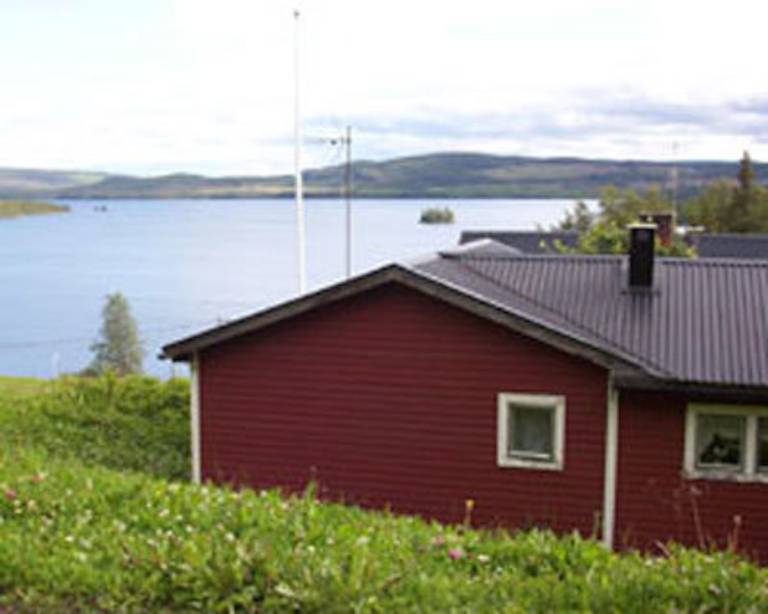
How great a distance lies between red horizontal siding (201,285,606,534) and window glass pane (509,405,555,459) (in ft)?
0.83

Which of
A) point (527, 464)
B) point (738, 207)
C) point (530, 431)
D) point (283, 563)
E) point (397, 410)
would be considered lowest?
point (527, 464)

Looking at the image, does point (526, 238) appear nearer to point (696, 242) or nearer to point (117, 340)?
point (696, 242)

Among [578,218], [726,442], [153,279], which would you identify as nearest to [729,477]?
[726,442]

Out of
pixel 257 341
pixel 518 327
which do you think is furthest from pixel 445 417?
pixel 257 341

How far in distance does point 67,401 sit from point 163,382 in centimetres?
224

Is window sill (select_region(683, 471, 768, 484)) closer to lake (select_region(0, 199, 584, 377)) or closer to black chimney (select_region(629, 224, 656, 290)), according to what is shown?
black chimney (select_region(629, 224, 656, 290))

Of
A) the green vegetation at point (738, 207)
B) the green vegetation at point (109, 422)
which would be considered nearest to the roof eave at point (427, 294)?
the green vegetation at point (109, 422)

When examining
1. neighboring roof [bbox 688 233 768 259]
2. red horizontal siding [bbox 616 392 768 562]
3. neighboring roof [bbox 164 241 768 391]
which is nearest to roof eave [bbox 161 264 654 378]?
neighboring roof [bbox 164 241 768 391]

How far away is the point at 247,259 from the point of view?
12650cm

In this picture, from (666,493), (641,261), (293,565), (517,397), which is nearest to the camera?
(293,565)

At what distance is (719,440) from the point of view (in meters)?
11.7

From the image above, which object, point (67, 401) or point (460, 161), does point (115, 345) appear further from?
point (460, 161)

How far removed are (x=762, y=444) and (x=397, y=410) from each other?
4527 millimetres

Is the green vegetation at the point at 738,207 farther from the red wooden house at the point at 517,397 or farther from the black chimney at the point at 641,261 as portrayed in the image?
the red wooden house at the point at 517,397
